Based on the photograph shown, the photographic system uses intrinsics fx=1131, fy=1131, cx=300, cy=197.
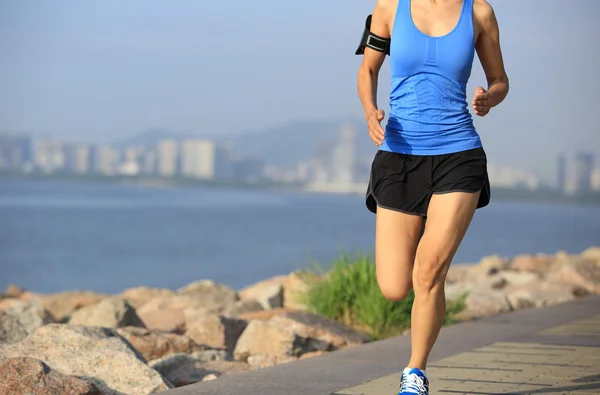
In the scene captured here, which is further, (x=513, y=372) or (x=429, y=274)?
(x=513, y=372)

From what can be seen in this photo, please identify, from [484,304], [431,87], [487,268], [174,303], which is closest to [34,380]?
[431,87]

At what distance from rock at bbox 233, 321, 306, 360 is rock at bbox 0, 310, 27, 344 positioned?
150 centimetres

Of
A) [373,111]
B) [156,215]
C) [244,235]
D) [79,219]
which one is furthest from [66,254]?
[373,111]

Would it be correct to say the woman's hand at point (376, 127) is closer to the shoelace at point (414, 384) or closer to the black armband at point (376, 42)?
the black armband at point (376, 42)

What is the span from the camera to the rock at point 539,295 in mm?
11281

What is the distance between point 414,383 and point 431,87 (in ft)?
4.03

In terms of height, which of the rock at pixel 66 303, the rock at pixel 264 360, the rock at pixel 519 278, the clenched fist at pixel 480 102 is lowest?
the rock at pixel 66 303

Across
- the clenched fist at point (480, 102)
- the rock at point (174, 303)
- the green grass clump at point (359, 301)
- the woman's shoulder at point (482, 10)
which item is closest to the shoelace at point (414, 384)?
the clenched fist at point (480, 102)

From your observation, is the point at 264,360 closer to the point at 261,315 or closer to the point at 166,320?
the point at 261,315

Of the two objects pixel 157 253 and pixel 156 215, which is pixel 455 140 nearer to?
pixel 157 253

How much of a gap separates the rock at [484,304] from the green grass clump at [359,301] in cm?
75

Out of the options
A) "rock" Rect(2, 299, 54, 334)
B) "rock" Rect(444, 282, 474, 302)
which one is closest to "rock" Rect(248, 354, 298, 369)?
"rock" Rect(2, 299, 54, 334)

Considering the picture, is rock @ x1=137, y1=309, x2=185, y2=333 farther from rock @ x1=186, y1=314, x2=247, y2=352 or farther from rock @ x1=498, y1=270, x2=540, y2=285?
rock @ x1=498, y1=270, x2=540, y2=285

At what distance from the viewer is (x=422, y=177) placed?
4727 millimetres
